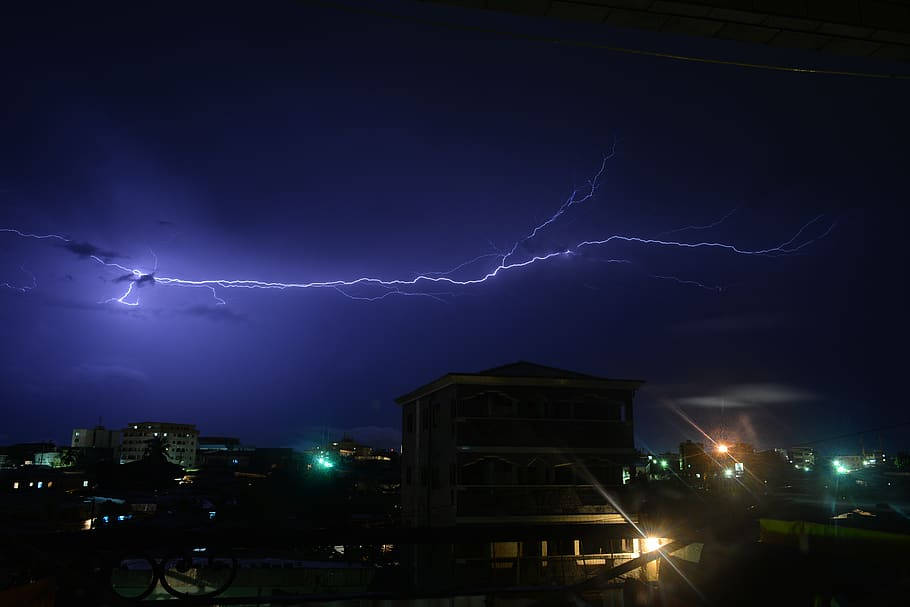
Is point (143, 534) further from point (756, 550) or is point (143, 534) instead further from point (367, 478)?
point (367, 478)

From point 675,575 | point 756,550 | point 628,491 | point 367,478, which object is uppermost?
point 756,550

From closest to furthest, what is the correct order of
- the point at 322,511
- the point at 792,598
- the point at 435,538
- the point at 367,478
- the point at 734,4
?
the point at 792,598 → the point at 435,538 → the point at 734,4 → the point at 322,511 → the point at 367,478

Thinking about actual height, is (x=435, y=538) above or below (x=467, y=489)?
above

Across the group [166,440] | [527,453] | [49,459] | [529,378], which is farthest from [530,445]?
[166,440]

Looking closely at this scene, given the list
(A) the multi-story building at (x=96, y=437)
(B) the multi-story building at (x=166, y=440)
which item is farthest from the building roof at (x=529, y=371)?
(A) the multi-story building at (x=96, y=437)

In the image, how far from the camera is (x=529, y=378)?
67.2ft

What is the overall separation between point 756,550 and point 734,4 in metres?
3.68

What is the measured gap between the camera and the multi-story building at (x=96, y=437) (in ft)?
409

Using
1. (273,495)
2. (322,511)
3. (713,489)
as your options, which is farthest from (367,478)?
(713,489)

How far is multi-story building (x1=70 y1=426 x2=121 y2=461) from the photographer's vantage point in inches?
4909

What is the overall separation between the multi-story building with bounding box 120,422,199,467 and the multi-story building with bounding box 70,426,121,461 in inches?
528

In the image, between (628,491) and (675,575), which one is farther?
(628,491)

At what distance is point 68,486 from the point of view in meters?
44.5

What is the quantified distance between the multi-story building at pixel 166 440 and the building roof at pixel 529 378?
345 feet
